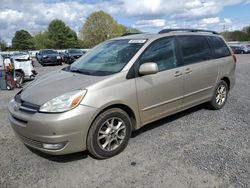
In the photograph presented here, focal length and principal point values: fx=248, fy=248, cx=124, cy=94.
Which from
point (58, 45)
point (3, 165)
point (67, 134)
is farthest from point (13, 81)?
point (58, 45)

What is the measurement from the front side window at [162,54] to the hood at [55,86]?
3.02ft

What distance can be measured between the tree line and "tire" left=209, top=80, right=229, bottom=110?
5575 centimetres

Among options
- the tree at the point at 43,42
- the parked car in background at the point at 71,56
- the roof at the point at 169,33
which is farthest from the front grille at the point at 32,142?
the tree at the point at 43,42

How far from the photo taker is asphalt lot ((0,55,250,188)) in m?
2.95

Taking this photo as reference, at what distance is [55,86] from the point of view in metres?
3.51

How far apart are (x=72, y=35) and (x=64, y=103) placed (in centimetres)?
7300

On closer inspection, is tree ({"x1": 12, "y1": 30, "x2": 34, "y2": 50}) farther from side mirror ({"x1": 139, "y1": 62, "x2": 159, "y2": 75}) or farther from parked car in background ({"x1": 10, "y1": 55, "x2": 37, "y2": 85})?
side mirror ({"x1": 139, "y1": 62, "x2": 159, "y2": 75})

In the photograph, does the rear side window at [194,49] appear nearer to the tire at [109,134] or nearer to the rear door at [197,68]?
the rear door at [197,68]

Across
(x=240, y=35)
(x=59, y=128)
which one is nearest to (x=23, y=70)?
(x=59, y=128)

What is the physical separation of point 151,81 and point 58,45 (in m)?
70.1

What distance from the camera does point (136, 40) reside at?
4.21 metres

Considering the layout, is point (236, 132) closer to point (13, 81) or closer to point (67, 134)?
point (67, 134)

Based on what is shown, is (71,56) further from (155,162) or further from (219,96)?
(155,162)

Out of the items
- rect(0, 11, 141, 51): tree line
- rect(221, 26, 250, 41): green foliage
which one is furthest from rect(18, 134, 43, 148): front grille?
rect(221, 26, 250, 41): green foliage
